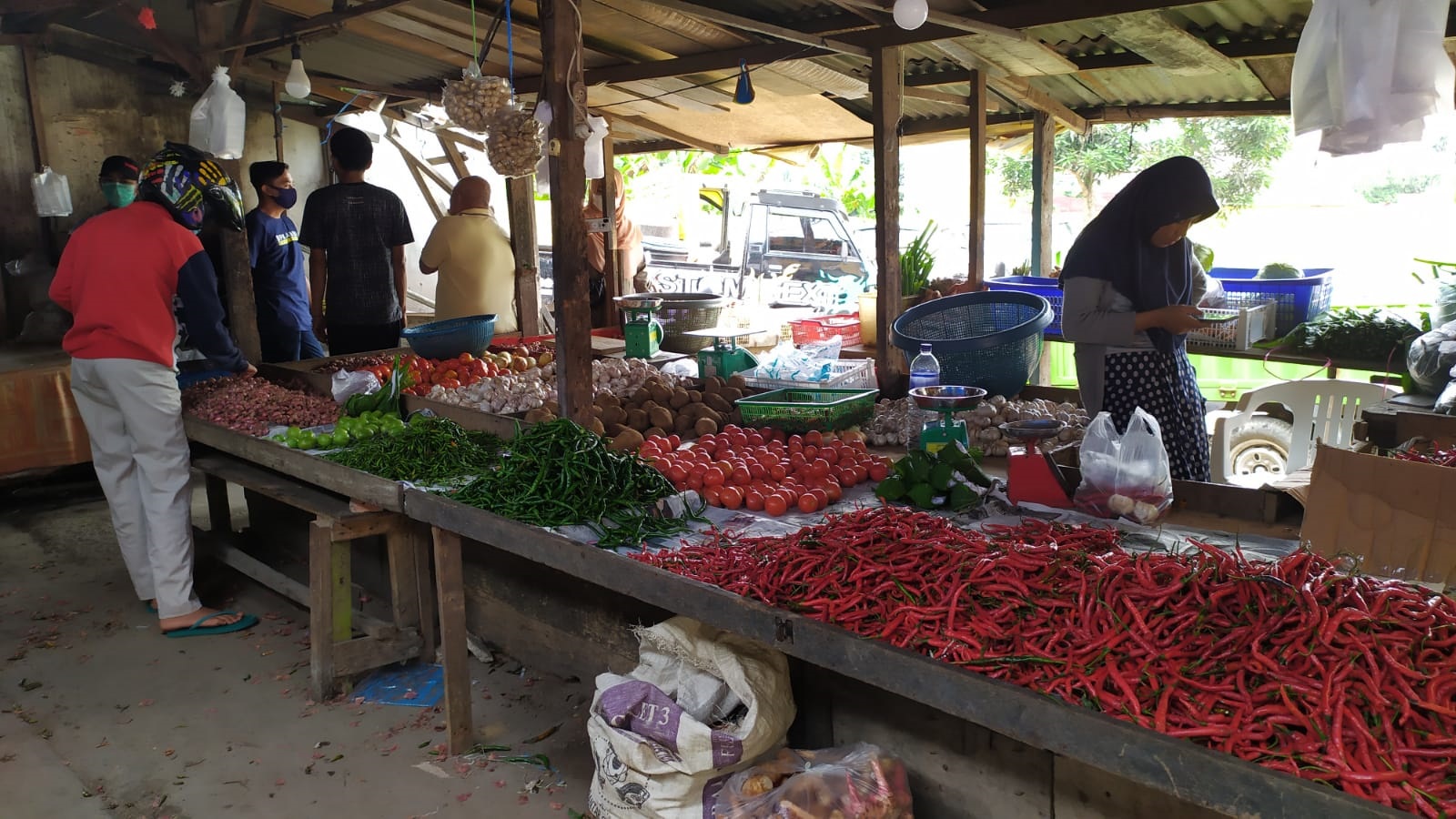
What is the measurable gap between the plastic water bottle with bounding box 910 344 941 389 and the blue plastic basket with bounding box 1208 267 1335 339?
342 centimetres

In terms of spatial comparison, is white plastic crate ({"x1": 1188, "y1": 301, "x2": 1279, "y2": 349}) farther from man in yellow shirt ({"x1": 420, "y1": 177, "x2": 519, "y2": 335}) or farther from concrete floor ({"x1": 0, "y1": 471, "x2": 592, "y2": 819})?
concrete floor ({"x1": 0, "y1": 471, "x2": 592, "y2": 819})

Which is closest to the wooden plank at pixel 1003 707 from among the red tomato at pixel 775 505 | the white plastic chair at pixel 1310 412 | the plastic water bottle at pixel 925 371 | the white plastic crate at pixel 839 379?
the red tomato at pixel 775 505

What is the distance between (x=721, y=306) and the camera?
8.18 meters

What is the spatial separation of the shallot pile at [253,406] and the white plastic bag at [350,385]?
0.07 metres

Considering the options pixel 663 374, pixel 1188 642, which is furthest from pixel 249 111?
pixel 1188 642

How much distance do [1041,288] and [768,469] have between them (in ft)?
16.1

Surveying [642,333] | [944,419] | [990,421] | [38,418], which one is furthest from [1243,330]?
[38,418]

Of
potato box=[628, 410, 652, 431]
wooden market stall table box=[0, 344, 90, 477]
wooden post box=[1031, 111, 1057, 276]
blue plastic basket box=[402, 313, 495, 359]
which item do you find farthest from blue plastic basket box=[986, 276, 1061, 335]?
wooden market stall table box=[0, 344, 90, 477]

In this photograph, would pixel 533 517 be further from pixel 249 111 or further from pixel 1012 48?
pixel 249 111

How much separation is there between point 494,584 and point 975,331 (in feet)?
9.59

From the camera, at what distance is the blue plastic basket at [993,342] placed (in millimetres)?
4980

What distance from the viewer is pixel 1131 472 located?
2957mm

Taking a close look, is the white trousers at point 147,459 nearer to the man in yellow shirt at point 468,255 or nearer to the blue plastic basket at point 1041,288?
the man in yellow shirt at point 468,255

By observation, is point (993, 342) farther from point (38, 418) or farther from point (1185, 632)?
point (38, 418)
